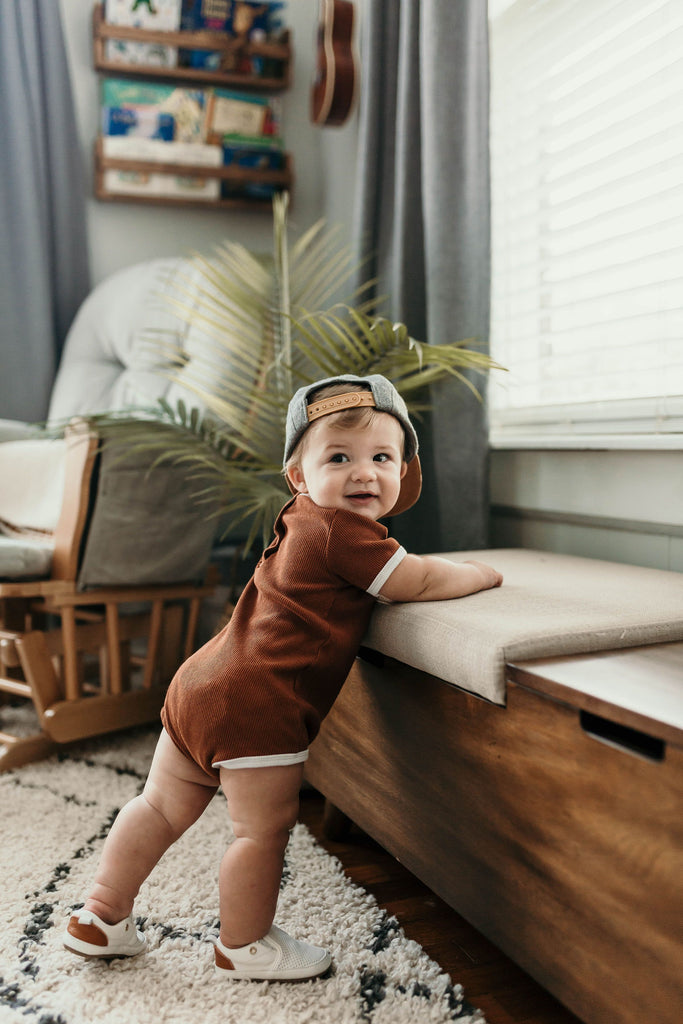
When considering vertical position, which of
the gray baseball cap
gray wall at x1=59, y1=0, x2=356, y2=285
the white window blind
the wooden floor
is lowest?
the wooden floor

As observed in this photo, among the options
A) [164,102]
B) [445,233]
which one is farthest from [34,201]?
[445,233]

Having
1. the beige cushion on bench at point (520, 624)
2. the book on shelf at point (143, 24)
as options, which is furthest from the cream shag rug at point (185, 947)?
the book on shelf at point (143, 24)

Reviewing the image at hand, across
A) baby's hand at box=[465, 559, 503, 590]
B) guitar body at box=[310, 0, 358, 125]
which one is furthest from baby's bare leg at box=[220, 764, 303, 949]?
guitar body at box=[310, 0, 358, 125]

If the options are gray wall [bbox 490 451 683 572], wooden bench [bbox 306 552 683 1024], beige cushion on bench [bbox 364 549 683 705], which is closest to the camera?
wooden bench [bbox 306 552 683 1024]

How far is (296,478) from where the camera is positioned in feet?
3.60

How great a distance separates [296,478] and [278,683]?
0.28 m

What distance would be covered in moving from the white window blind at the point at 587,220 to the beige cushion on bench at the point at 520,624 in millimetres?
353

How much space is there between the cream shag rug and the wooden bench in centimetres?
11

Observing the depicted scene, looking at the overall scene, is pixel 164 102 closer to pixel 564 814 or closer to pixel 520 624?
pixel 520 624

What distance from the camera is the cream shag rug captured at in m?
0.89

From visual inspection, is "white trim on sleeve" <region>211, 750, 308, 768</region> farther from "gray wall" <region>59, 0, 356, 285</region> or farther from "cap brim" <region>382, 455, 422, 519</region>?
"gray wall" <region>59, 0, 356, 285</region>

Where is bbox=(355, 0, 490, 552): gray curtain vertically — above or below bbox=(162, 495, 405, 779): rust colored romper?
above

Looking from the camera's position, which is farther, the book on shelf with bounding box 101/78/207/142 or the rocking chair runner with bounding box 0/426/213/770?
the book on shelf with bounding box 101/78/207/142

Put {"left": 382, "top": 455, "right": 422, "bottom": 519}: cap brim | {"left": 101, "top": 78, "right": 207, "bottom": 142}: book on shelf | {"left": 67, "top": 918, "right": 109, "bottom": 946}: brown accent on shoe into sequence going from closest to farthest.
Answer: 1. {"left": 67, "top": 918, "right": 109, "bottom": 946}: brown accent on shoe
2. {"left": 382, "top": 455, "right": 422, "bottom": 519}: cap brim
3. {"left": 101, "top": 78, "right": 207, "bottom": 142}: book on shelf
